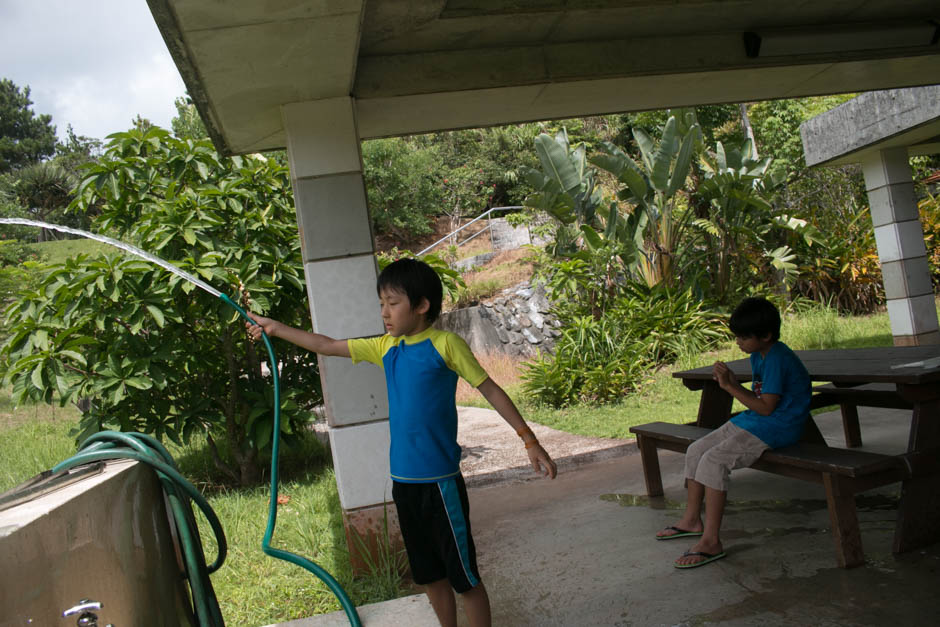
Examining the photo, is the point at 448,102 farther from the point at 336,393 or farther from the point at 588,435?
the point at 588,435

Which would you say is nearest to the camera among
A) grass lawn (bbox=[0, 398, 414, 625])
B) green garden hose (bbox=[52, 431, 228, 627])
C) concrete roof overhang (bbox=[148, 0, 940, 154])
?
green garden hose (bbox=[52, 431, 228, 627])

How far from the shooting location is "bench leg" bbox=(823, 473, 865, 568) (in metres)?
3.18

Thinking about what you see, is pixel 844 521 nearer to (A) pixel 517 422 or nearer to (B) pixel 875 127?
(A) pixel 517 422

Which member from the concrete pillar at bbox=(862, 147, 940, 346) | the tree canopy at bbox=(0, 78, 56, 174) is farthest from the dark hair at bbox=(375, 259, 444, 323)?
the tree canopy at bbox=(0, 78, 56, 174)

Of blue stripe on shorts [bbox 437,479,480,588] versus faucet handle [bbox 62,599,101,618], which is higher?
faucet handle [bbox 62,599,101,618]

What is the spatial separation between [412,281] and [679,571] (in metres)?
2.01

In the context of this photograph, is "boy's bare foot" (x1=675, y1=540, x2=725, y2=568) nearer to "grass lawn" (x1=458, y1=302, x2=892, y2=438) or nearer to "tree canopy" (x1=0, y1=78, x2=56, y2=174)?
"grass lawn" (x1=458, y1=302, x2=892, y2=438)

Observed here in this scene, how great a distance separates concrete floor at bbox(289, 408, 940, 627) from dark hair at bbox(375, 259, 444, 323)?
41.8 inches

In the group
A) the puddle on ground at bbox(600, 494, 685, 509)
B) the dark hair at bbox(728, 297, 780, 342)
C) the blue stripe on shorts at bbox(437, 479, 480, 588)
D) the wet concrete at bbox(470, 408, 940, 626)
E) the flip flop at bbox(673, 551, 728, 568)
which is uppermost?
the dark hair at bbox(728, 297, 780, 342)

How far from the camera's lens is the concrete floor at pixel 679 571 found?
9.37 ft

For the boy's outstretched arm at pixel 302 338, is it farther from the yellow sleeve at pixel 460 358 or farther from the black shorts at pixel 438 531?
the black shorts at pixel 438 531

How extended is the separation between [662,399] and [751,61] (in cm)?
520

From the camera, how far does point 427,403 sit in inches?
103

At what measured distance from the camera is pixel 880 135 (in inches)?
313
